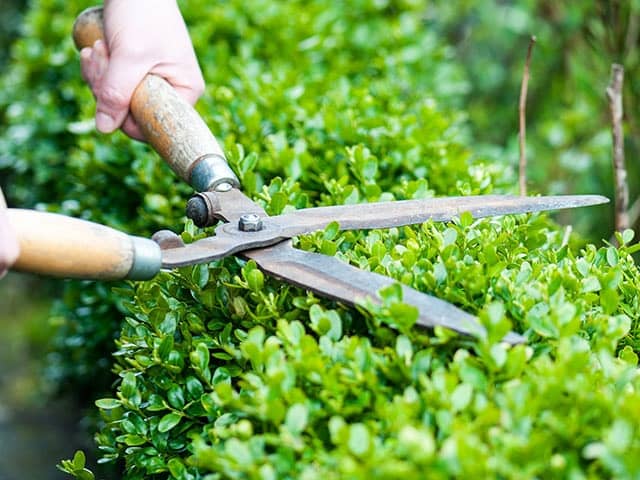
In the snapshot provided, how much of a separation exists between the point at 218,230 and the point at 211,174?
0.30 metres

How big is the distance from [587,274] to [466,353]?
0.50m

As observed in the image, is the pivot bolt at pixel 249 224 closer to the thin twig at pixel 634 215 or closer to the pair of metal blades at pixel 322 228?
the pair of metal blades at pixel 322 228

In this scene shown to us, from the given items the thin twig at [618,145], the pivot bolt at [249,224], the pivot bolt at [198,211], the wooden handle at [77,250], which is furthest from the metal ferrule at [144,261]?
the thin twig at [618,145]

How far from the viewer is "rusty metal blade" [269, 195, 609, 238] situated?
6.44ft

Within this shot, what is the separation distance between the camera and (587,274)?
6.09 ft

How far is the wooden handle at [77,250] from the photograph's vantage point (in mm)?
1623

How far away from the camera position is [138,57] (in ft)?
8.10

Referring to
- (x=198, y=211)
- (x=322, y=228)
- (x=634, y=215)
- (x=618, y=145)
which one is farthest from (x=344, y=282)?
(x=634, y=215)

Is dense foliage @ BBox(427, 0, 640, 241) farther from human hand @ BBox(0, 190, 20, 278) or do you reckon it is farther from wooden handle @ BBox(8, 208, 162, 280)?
human hand @ BBox(0, 190, 20, 278)

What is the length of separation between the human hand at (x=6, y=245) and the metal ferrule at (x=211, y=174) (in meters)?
0.65

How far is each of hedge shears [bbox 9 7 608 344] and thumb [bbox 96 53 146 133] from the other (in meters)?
0.03

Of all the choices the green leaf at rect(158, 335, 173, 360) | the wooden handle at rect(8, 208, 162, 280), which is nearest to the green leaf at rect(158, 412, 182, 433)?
the green leaf at rect(158, 335, 173, 360)

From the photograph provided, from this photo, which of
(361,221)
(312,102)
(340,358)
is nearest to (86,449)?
(312,102)

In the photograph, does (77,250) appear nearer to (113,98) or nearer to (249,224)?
(249,224)
